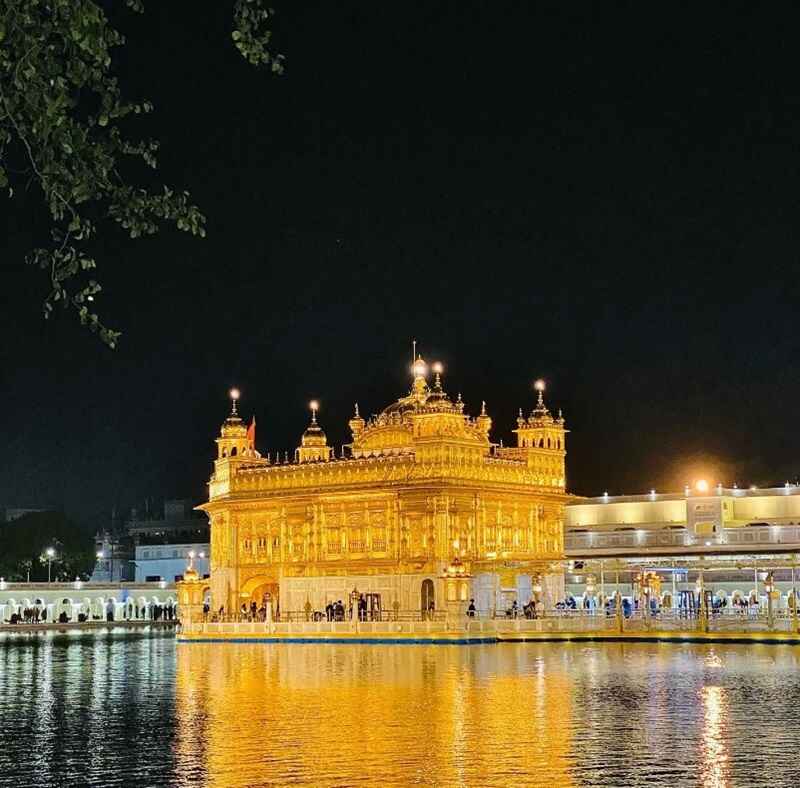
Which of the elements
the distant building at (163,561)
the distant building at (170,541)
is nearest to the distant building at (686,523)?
the distant building at (170,541)

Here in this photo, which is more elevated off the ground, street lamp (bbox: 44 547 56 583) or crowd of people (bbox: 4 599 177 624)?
street lamp (bbox: 44 547 56 583)

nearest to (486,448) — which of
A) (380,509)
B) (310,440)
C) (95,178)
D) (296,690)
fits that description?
(380,509)

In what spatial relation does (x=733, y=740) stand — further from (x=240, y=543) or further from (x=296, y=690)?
(x=240, y=543)

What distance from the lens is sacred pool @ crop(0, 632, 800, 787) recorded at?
20.6 m

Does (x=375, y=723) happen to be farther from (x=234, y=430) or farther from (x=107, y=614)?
(x=107, y=614)

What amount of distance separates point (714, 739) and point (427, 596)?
39.4m

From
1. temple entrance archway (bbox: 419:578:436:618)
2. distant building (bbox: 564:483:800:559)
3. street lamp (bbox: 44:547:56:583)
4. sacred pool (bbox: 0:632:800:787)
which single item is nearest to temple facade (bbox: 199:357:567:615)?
temple entrance archway (bbox: 419:578:436:618)

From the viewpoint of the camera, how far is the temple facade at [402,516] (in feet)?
203

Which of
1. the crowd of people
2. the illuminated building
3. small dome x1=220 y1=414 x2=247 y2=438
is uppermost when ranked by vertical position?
small dome x1=220 y1=414 x2=247 y2=438

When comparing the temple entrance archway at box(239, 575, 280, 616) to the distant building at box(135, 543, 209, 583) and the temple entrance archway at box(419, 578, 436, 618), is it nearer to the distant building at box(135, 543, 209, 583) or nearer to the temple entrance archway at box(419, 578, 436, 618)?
the temple entrance archway at box(419, 578, 436, 618)

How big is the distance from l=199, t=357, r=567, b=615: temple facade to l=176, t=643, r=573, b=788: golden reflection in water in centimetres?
1818

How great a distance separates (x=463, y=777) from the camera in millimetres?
19922

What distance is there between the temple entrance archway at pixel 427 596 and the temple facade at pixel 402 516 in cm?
6

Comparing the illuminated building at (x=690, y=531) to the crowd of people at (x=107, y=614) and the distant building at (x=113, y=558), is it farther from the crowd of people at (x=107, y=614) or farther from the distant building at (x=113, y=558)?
the distant building at (x=113, y=558)
